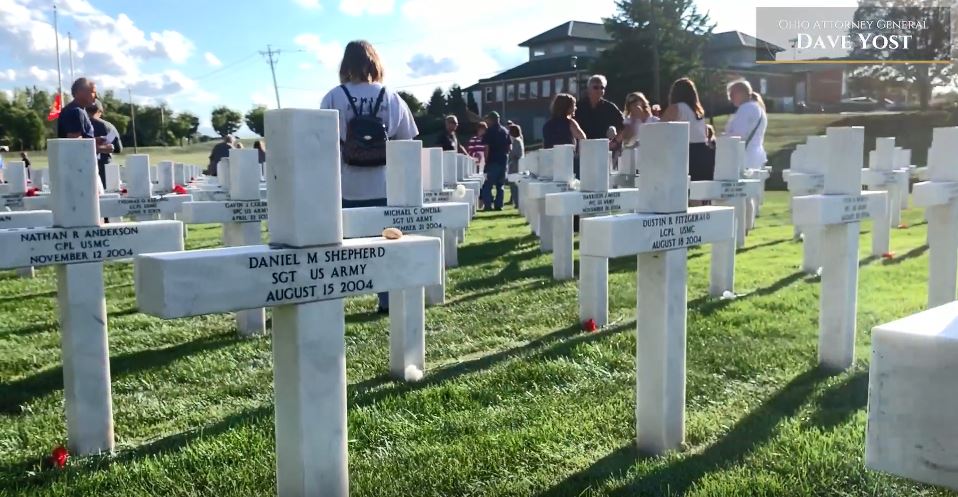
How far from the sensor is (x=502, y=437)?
137 inches

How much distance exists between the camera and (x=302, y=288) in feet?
7.78

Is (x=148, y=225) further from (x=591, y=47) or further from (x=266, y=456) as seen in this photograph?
(x=591, y=47)

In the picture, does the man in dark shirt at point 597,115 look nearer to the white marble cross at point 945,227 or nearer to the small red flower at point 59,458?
the white marble cross at point 945,227

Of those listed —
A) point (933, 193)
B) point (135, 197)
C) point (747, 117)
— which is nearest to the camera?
point (933, 193)

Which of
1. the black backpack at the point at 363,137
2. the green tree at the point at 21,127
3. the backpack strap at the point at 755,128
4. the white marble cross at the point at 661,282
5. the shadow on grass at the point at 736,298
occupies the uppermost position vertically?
the green tree at the point at 21,127

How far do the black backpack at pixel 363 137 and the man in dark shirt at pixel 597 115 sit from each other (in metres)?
4.26

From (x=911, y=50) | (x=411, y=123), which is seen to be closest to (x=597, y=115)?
(x=411, y=123)

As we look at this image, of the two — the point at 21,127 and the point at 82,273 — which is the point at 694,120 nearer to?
the point at 82,273

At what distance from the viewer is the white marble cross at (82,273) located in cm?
341

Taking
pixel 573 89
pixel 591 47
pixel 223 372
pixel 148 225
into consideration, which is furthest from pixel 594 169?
pixel 591 47

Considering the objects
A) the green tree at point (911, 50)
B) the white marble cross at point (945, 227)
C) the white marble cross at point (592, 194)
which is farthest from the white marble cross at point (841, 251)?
the green tree at point (911, 50)

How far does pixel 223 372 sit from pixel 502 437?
6.39ft

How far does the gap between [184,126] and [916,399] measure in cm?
6696

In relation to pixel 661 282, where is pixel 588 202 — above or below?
above
